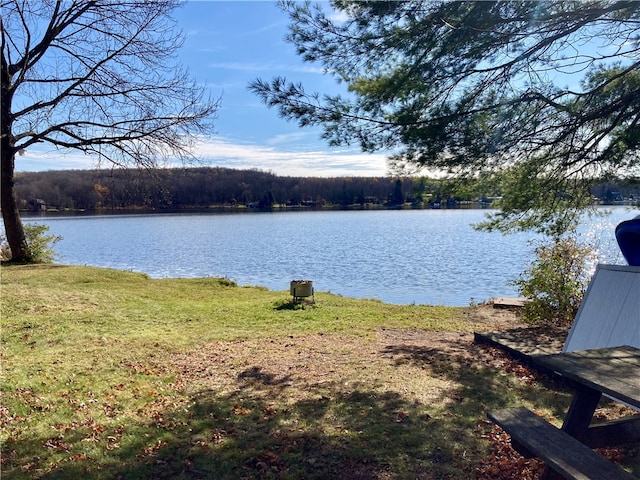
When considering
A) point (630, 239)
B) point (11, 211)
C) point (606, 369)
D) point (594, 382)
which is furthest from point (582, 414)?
point (11, 211)

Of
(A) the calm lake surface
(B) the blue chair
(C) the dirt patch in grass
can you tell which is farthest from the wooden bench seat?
(A) the calm lake surface

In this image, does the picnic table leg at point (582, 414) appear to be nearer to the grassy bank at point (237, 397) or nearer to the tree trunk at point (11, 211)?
the grassy bank at point (237, 397)

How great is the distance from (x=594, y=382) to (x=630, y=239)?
2.78 metres

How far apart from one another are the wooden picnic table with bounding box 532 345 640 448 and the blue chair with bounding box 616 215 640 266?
1.90 m

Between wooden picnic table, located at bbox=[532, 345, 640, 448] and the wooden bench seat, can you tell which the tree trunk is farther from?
wooden picnic table, located at bbox=[532, 345, 640, 448]

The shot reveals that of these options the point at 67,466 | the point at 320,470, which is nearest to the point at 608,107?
the point at 320,470

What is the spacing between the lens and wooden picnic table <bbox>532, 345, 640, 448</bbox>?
2.58 m

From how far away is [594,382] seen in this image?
2.49m

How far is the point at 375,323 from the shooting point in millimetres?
8398

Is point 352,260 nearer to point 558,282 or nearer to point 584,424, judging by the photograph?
point 558,282

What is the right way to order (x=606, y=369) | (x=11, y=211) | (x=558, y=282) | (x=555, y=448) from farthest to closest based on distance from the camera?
(x=11, y=211), (x=558, y=282), (x=606, y=369), (x=555, y=448)

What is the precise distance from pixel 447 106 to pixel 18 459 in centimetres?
509

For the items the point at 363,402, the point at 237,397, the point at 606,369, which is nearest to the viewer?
the point at 606,369

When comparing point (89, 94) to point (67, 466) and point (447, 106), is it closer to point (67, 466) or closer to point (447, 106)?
point (447, 106)
